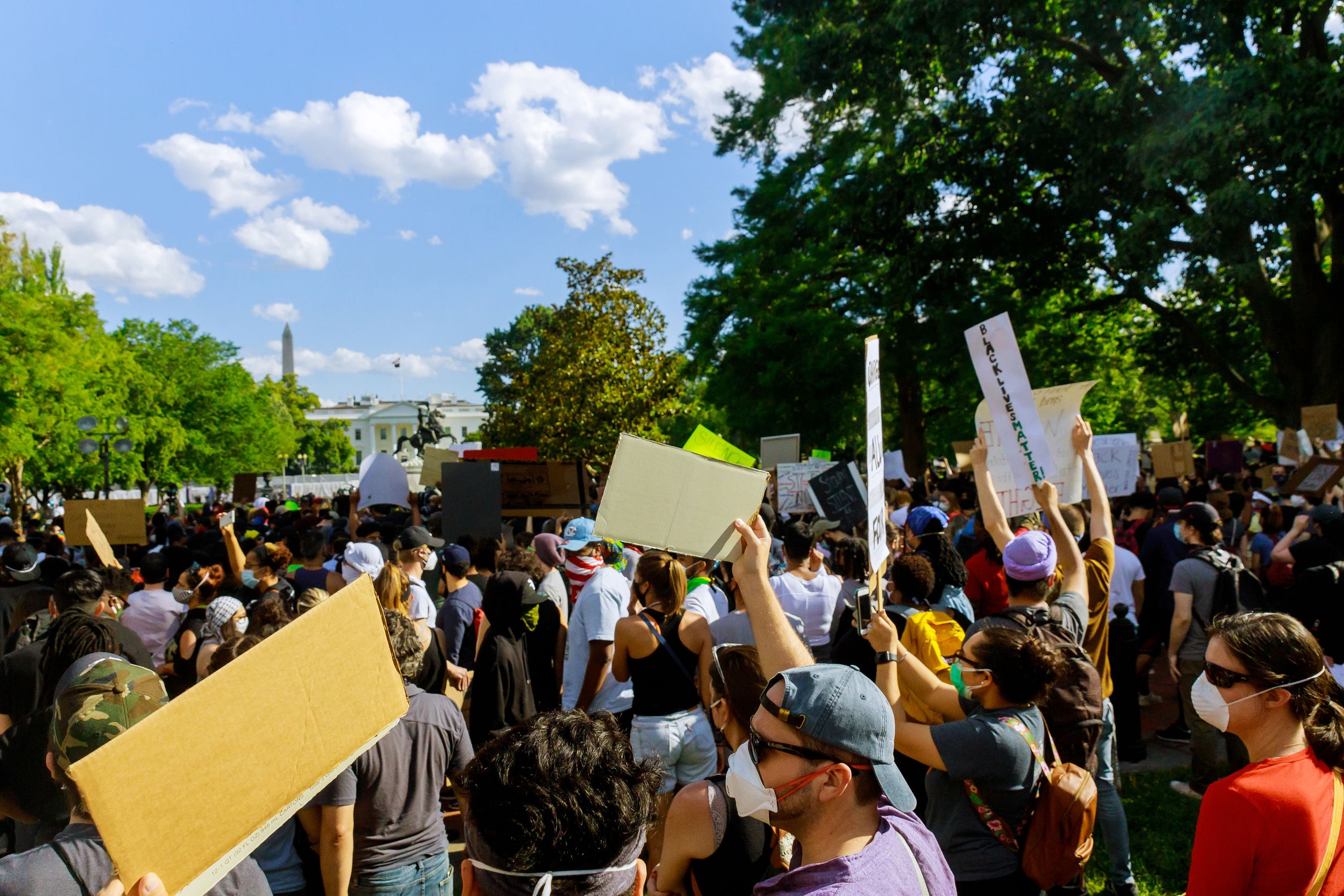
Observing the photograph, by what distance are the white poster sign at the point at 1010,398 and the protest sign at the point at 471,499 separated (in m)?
5.48

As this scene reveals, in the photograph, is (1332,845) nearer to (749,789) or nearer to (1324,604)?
(749,789)

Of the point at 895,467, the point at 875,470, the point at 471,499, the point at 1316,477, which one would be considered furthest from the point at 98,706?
the point at 895,467

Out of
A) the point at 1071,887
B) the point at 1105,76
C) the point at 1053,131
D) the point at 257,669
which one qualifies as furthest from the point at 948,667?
the point at 1105,76

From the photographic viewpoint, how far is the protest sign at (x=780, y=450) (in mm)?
14086

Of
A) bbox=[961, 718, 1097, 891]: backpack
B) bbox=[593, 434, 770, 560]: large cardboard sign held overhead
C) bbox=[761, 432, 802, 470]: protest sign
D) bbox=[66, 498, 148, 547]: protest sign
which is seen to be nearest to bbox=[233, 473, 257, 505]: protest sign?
bbox=[66, 498, 148, 547]: protest sign

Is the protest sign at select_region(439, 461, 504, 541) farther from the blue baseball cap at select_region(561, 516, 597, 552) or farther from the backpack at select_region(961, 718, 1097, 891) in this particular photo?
the backpack at select_region(961, 718, 1097, 891)

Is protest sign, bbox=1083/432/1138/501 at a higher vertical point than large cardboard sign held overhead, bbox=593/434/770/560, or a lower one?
lower

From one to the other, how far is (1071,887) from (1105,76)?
1890 cm

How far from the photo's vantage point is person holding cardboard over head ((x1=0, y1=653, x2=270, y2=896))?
205cm

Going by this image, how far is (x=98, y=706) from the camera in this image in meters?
2.31

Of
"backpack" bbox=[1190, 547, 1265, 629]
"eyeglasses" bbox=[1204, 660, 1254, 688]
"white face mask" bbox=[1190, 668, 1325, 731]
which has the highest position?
"eyeglasses" bbox=[1204, 660, 1254, 688]

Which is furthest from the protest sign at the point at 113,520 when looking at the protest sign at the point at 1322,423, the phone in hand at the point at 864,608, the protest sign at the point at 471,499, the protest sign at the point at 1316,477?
the protest sign at the point at 1322,423

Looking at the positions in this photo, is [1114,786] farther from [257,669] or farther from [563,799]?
[257,669]

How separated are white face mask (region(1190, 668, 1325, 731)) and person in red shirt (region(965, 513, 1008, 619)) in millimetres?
3264
